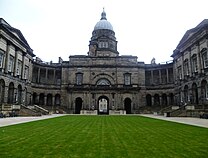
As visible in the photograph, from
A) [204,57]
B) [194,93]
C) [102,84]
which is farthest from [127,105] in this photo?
[204,57]

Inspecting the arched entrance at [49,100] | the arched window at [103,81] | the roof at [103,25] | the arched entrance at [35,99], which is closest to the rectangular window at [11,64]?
the arched entrance at [35,99]

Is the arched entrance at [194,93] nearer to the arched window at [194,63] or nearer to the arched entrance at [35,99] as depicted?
the arched window at [194,63]

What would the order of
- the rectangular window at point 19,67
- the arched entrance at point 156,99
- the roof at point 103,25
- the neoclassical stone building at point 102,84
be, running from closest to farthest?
the rectangular window at point 19,67 < the neoclassical stone building at point 102,84 < the arched entrance at point 156,99 < the roof at point 103,25

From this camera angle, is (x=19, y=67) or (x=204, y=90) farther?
(x=19, y=67)

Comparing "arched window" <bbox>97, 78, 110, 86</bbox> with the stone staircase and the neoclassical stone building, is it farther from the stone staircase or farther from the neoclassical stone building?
the stone staircase

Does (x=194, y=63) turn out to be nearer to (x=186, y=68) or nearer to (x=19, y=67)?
(x=186, y=68)

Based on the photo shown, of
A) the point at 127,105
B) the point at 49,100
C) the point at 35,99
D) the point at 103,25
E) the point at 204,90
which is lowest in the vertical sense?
the point at 127,105

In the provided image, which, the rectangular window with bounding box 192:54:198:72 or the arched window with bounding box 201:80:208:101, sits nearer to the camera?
the arched window with bounding box 201:80:208:101

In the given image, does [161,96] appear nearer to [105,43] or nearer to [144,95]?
[144,95]

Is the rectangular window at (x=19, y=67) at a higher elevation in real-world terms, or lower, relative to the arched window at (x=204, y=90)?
higher

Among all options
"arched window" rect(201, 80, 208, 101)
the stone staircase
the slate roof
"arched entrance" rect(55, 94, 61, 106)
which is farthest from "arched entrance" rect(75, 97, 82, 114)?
"arched window" rect(201, 80, 208, 101)

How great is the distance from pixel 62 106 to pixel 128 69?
19.6 metres

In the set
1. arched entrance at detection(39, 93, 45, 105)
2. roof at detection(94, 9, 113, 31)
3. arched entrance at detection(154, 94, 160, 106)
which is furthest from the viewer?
roof at detection(94, 9, 113, 31)

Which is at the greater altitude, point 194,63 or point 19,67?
point 194,63
